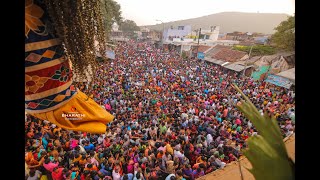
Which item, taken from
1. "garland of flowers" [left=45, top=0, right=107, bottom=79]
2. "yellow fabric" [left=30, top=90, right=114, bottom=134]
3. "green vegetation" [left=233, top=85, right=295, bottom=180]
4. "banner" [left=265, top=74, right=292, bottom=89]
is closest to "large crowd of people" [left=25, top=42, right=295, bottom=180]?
"yellow fabric" [left=30, top=90, right=114, bottom=134]

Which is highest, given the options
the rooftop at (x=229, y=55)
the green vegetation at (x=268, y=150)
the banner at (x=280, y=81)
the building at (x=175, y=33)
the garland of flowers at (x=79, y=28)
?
the building at (x=175, y=33)

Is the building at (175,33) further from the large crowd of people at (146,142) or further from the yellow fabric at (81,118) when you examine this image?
the yellow fabric at (81,118)

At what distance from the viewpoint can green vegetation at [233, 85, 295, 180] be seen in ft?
2.82

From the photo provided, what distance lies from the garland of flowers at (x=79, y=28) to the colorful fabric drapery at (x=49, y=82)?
9cm

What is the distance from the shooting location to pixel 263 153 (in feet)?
2.80

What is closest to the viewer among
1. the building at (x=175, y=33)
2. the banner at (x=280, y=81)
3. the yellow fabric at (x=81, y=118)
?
the yellow fabric at (x=81, y=118)

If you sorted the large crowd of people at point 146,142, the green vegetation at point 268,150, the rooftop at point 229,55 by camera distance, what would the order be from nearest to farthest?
the green vegetation at point 268,150
the large crowd of people at point 146,142
the rooftop at point 229,55

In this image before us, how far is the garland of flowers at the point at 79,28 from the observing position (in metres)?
1.54

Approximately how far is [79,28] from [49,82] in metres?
0.48

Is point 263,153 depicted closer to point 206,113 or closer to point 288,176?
point 288,176

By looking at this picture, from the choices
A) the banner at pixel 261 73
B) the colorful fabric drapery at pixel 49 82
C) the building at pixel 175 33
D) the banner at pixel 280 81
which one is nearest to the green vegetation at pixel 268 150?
the colorful fabric drapery at pixel 49 82

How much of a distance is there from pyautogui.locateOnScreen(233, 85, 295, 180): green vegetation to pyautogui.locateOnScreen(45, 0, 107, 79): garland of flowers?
1.32 metres

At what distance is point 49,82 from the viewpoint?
1720 millimetres
